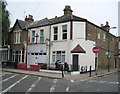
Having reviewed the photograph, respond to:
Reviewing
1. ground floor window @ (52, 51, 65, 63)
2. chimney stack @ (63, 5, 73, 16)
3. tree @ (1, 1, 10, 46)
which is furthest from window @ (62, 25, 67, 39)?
tree @ (1, 1, 10, 46)

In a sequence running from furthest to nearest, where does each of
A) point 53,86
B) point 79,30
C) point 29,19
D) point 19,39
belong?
point 29,19, point 19,39, point 79,30, point 53,86

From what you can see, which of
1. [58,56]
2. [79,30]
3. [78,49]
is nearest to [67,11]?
[79,30]

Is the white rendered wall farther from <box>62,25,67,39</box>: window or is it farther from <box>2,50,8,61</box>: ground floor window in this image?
<box>2,50,8,61</box>: ground floor window

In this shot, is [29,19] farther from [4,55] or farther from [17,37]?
[4,55]

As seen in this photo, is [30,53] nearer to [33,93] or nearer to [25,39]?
[25,39]

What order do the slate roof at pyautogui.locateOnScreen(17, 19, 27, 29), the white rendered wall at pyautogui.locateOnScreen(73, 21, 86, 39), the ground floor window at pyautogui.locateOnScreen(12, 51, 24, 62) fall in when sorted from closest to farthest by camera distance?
the white rendered wall at pyautogui.locateOnScreen(73, 21, 86, 39) → the ground floor window at pyautogui.locateOnScreen(12, 51, 24, 62) → the slate roof at pyautogui.locateOnScreen(17, 19, 27, 29)

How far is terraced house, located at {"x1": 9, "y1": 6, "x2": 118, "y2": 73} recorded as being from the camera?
3016cm

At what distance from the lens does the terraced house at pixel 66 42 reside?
1187 inches

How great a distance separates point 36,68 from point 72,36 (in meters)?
6.24

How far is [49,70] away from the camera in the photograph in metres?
30.0

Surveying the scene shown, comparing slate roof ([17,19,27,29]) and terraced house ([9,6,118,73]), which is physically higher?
slate roof ([17,19,27,29])

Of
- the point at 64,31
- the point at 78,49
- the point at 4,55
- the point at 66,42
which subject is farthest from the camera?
the point at 4,55

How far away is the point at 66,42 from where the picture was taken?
30781 mm

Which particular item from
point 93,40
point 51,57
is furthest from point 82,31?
point 51,57
